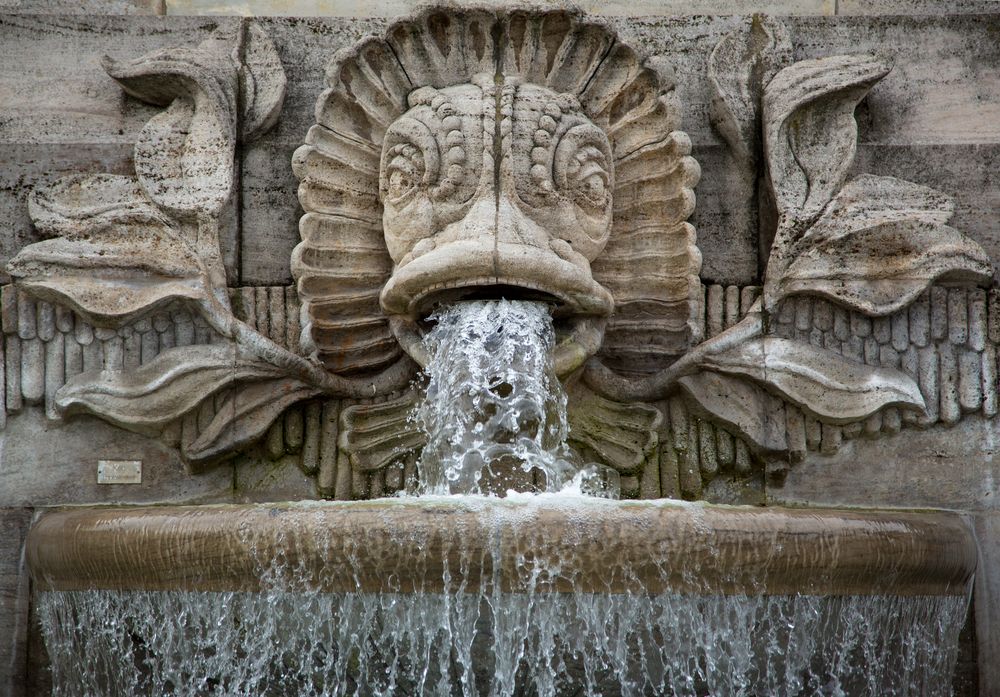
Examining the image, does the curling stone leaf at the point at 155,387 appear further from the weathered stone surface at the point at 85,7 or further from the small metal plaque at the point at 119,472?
the weathered stone surface at the point at 85,7

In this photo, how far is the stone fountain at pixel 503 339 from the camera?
15.2ft

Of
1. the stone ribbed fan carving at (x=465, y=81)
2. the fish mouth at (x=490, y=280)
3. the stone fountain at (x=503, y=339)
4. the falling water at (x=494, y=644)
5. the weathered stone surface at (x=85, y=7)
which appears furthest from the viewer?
the weathered stone surface at (x=85, y=7)

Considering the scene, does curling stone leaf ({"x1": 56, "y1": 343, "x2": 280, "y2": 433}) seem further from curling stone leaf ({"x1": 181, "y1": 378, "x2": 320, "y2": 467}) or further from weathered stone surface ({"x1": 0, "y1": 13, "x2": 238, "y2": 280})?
weathered stone surface ({"x1": 0, "y1": 13, "x2": 238, "y2": 280})

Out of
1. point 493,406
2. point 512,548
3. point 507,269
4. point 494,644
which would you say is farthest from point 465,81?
point 494,644

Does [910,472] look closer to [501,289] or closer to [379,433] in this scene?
[501,289]

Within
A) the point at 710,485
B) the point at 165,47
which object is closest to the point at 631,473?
the point at 710,485

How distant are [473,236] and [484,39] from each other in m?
0.88

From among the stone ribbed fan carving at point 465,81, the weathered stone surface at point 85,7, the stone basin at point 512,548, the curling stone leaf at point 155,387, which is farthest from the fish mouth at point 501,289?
the weathered stone surface at point 85,7

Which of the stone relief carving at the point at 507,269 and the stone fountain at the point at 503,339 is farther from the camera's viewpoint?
the stone relief carving at the point at 507,269

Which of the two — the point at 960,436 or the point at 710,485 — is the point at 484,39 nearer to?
the point at 710,485

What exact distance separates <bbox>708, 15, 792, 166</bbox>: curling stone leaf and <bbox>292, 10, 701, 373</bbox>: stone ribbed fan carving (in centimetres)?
23

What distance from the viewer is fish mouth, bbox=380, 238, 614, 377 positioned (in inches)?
200

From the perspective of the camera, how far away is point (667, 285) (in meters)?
5.47

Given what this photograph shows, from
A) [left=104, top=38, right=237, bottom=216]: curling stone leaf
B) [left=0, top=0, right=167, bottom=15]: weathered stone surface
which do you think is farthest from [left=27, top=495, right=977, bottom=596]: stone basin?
[left=0, top=0, right=167, bottom=15]: weathered stone surface
